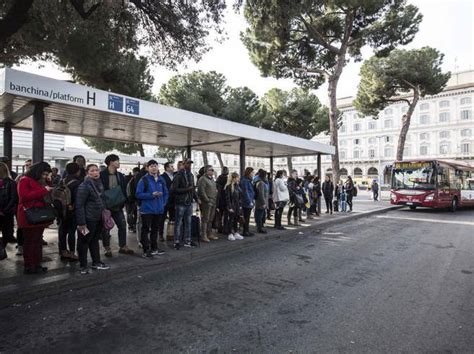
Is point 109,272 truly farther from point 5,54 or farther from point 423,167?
point 423,167

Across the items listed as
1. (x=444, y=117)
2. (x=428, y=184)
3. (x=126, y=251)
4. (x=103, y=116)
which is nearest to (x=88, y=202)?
(x=126, y=251)

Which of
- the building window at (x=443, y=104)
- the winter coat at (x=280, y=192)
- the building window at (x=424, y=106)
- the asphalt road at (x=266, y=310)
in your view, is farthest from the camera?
the building window at (x=424, y=106)

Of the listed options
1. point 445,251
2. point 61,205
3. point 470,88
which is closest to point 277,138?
point 445,251

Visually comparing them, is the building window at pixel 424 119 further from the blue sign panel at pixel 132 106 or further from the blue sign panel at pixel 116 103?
the blue sign panel at pixel 116 103

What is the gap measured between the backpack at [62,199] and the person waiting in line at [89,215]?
582 millimetres

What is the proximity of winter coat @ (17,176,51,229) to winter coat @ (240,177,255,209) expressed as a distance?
16.0 ft

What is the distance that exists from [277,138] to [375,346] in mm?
9240

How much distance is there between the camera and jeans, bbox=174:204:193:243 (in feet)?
23.2

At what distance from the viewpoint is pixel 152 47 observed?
10.9 metres

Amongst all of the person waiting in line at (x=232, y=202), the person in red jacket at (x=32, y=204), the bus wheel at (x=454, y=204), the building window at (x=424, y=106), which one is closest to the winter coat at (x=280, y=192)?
the person waiting in line at (x=232, y=202)

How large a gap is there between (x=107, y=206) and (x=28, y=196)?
1.34 m

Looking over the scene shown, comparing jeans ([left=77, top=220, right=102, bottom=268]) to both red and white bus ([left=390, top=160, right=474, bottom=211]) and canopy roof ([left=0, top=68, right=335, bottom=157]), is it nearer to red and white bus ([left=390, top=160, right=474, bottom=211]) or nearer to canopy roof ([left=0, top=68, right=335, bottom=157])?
canopy roof ([left=0, top=68, right=335, bottom=157])

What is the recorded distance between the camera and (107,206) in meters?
5.93

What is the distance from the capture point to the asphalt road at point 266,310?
10.5 ft
